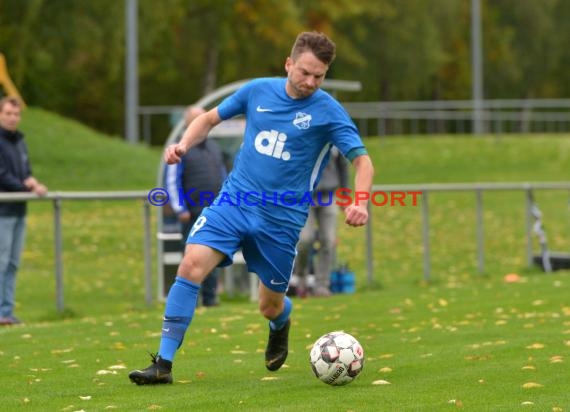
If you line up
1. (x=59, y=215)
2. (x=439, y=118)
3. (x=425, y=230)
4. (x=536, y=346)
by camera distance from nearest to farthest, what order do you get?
1. (x=536, y=346)
2. (x=59, y=215)
3. (x=425, y=230)
4. (x=439, y=118)

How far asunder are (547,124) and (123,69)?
1571cm

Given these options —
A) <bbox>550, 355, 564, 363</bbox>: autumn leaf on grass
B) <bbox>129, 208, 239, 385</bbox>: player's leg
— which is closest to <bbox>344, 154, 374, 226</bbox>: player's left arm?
<bbox>129, 208, 239, 385</bbox>: player's leg

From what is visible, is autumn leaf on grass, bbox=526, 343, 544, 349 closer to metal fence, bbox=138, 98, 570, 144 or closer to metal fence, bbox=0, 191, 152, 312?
metal fence, bbox=0, 191, 152, 312

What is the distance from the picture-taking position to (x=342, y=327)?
40.2 feet

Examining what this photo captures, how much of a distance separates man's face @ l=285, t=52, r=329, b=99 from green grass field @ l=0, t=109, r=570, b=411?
1772 mm

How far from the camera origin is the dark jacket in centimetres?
1337

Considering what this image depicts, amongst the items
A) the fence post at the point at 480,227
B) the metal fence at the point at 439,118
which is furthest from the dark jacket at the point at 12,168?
the metal fence at the point at 439,118

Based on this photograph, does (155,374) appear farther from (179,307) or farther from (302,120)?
(302,120)

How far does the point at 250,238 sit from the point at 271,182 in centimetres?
37

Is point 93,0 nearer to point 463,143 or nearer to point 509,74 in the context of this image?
point 463,143

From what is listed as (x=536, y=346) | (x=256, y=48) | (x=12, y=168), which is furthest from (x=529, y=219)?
(x=256, y=48)

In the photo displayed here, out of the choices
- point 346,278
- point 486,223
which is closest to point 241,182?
point 346,278

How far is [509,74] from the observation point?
2484 inches

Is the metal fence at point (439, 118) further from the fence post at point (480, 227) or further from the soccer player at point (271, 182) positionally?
the soccer player at point (271, 182)
